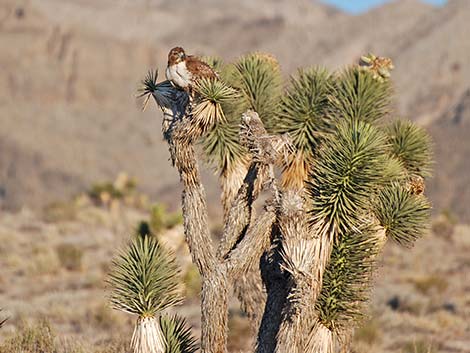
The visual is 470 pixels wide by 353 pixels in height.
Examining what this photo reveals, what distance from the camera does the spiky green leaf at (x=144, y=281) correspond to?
8.01 m

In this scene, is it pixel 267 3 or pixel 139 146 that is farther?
pixel 267 3

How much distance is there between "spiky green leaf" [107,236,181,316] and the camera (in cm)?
801

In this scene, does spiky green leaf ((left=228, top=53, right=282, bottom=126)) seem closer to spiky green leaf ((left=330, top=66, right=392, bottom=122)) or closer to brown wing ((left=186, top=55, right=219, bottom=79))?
spiky green leaf ((left=330, top=66, right=392, bottom=122))

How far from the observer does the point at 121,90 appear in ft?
204

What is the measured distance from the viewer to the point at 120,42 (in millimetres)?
65000

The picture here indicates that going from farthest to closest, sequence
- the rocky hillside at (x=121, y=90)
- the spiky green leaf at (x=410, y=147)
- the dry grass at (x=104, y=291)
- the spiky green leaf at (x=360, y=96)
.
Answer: the rocky hillside at (x=121, y=90) < the dry grass at (x=104, y=291) < the spiky green leaf at (x=410, y=147) < the spiky green leaf at (x=360, y=96)

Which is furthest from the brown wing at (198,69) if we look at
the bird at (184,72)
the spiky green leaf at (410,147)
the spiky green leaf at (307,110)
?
the spiky green leaf at (410,147)

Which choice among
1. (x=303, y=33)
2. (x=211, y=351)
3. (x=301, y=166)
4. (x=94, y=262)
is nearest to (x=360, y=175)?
(x=301, y=166)

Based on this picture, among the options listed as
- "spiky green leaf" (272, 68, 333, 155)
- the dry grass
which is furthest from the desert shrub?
"spiky green leaf" (272, 68, 333, 155)

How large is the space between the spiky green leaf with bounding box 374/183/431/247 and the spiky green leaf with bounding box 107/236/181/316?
7.61 feet

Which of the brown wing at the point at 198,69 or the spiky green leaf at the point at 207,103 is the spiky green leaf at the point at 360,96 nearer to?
the brown wing at the point at 198,69

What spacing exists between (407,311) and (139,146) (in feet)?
137

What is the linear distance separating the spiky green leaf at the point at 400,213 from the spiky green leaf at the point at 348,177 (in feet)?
2.01

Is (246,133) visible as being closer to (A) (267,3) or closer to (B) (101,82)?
(B) (101,82)
